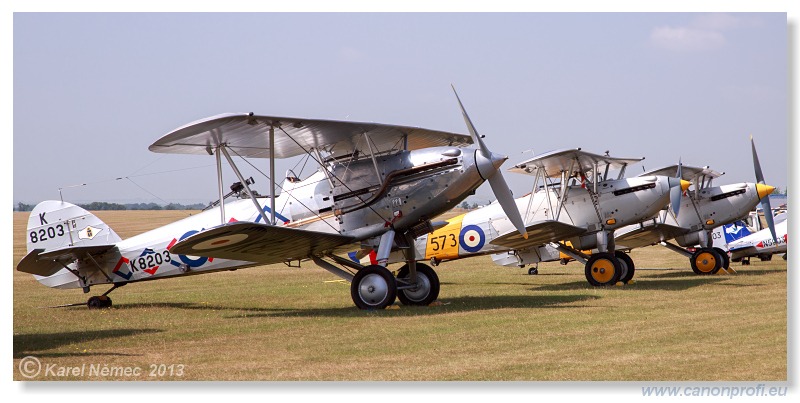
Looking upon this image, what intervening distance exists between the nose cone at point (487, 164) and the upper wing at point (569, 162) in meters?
4.64

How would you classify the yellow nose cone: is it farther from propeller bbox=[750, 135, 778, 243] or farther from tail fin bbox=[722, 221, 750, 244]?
tail fin bbox=[722, 221, 750, 244]

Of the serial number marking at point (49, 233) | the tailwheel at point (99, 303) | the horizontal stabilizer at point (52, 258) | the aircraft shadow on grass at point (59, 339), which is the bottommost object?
the aircraft shadow on grass at point (59, 339)

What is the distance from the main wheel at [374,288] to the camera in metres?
12.8

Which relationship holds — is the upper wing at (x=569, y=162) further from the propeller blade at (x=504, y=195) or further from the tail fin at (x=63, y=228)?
the tail fin at (x=63, y=228)

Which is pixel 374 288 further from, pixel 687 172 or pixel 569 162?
pixel 687 172

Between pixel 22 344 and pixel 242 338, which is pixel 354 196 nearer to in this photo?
pixel 242 338

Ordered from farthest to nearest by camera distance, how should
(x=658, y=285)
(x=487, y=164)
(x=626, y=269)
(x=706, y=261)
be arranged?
(x=706, y=261), (x=626, y=269), (x=658, y=285), (x=487, y=164)

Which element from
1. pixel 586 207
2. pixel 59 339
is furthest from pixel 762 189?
pixel 59 339

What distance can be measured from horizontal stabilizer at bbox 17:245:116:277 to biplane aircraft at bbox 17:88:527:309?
2cm

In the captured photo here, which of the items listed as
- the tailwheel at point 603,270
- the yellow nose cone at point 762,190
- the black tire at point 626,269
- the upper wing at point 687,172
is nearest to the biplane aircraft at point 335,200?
the tailwheel at point 603,270

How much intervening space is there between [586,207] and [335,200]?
624 cm

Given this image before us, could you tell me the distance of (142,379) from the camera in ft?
26.1

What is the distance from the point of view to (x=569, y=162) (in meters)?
17.7
